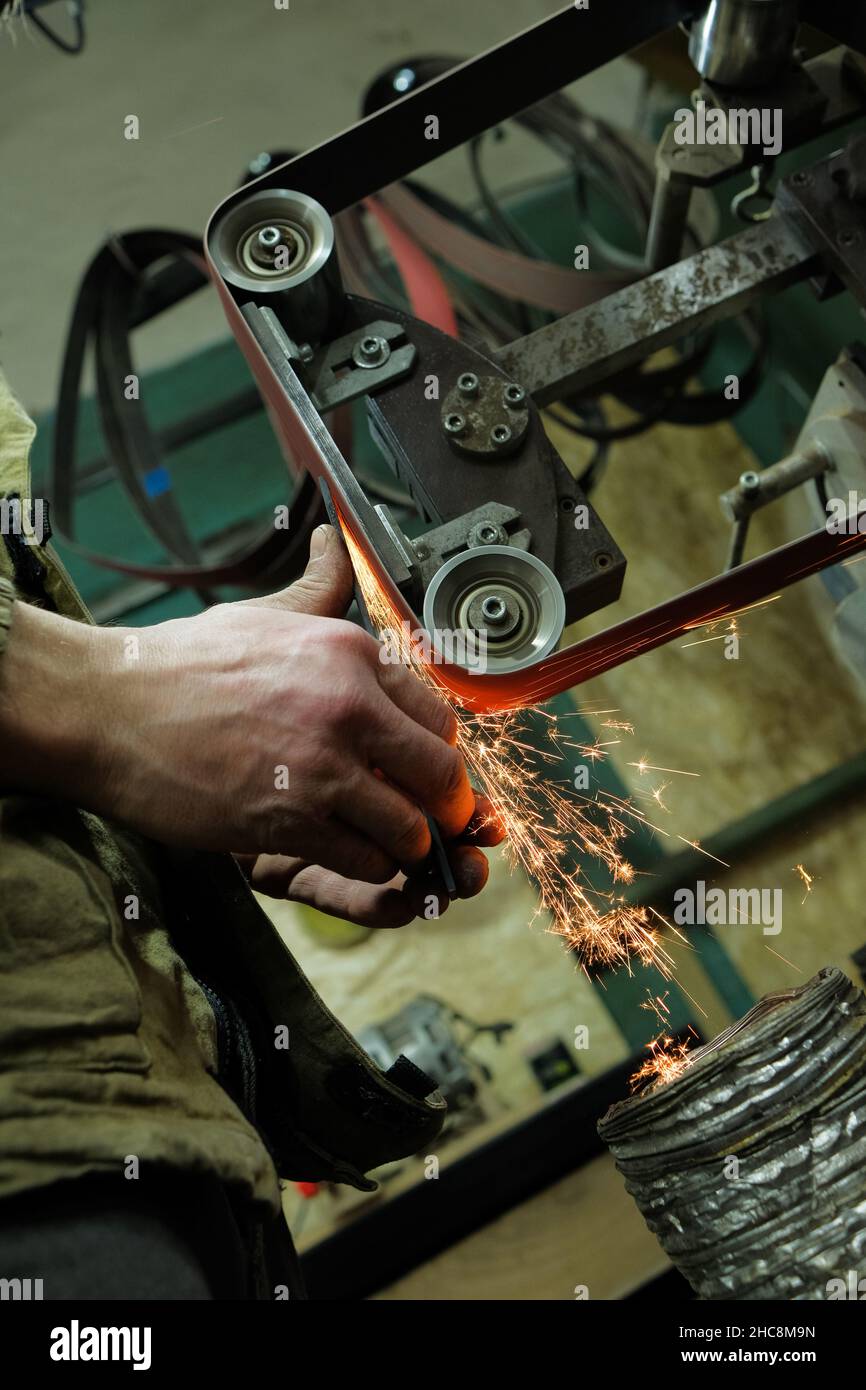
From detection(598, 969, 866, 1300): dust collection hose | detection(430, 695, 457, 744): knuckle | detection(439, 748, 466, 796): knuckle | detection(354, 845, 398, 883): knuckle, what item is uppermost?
detection(430, 695, 457, 744): knuckle

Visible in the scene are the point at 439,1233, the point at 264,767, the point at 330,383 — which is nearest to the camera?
the point at 264,767

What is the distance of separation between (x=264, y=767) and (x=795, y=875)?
160 centimetres

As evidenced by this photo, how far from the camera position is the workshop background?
2.32 meters

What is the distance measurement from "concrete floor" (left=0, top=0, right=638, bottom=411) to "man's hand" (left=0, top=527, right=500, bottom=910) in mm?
2693

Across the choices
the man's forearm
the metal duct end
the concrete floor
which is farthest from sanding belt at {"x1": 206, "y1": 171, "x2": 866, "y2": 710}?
the concrete floor

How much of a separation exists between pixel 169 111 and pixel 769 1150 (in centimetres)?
380

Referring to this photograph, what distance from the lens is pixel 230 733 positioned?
3.93 feet

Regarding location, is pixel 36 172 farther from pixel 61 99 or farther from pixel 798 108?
pixel 798 108

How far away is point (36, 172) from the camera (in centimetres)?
393

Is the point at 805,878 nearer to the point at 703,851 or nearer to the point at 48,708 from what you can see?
the point at 703,851

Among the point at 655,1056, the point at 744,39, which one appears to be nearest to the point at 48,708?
the point at 744,39

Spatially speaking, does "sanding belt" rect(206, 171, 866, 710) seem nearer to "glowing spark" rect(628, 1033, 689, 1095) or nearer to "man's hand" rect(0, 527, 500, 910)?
"man's hand" rect(0, 527, 500, 910)
